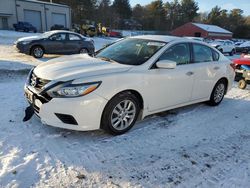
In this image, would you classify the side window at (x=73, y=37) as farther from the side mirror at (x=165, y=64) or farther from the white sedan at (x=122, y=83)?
the side mirror at (x=165, y=64)

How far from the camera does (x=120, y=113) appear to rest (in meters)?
4.21

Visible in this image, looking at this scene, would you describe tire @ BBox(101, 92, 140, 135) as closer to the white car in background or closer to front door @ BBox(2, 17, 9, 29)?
the white car in background

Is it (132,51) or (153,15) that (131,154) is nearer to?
(132,51)

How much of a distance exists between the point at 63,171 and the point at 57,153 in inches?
16.9

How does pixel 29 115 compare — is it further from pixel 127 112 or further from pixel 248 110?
pixel 248 110

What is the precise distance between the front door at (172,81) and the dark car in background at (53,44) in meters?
9.44

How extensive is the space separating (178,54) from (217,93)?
172cm

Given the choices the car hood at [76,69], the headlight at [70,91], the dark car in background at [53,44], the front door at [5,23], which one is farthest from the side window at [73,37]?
the front door at [5,23]

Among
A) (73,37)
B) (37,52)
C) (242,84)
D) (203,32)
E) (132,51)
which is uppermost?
(132,51)

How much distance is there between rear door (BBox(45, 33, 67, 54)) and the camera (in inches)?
517

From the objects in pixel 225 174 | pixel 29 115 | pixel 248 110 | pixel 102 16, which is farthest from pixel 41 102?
pixel 102 16

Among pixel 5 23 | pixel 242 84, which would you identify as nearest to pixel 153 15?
pixel 5 23

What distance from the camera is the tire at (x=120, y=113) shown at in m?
4.02

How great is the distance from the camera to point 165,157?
3.72m
